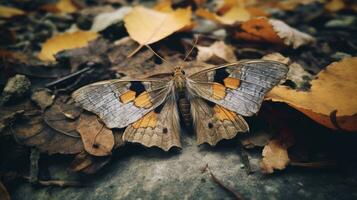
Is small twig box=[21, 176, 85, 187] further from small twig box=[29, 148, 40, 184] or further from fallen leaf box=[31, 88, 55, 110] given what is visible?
fallen leaf box=[31, 88, 55, 110]

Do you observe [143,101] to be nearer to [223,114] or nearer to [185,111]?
[185,111]

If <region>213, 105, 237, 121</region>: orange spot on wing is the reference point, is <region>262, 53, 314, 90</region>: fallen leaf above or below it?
above

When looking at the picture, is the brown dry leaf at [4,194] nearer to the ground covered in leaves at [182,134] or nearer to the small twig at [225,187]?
the ground covered in leaves at [182,134]

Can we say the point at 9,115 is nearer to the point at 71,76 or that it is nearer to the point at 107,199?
the point at 71,76

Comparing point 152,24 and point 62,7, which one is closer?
point 152,24

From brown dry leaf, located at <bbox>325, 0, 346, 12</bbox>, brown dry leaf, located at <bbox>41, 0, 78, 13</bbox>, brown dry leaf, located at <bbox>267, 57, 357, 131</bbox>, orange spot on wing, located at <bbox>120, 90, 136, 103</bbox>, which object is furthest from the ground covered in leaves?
brown dry leaf, located at <bbox>41, 0, 78, 13</bbox>

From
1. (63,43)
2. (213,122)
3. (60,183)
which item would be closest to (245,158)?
(213,122)

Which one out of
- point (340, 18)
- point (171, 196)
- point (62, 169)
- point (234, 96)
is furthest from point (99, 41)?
point (340, 18)
